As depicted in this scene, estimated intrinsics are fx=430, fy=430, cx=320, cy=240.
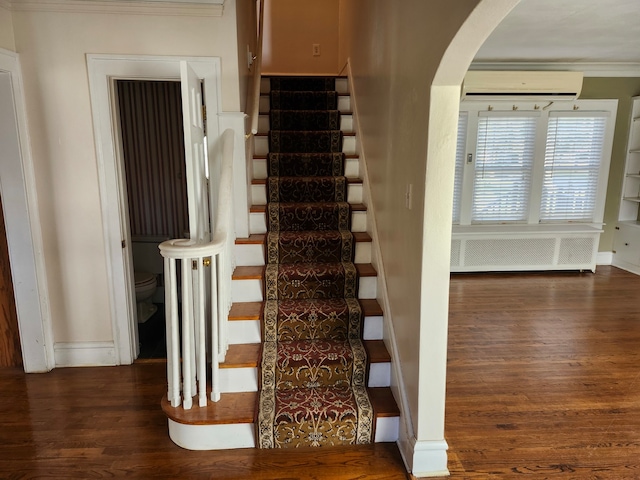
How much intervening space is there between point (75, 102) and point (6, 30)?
1.62 feet

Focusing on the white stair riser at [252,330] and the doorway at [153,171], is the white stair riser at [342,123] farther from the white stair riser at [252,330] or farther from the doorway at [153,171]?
the white stair riser at [252,330]

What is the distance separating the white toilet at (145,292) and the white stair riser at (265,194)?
1.28 metres

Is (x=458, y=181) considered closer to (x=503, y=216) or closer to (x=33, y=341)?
(x=503, y=216)

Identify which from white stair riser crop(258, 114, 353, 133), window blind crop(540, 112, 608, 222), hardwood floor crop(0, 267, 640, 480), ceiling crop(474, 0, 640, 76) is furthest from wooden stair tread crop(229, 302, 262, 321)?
window blind crop(540, 112, 608, 222)

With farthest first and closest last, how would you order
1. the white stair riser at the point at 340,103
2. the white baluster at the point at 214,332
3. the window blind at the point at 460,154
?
the window blind at the point at 460,154
the white stair riser at the point at 340,103
the white baluster at the point at 214,332

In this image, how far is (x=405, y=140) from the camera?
79.7 inches

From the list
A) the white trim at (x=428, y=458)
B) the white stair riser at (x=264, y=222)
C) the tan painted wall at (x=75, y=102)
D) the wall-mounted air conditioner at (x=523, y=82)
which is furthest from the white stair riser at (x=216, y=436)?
the wall-mounted air conditioner at (x=523, y=82)

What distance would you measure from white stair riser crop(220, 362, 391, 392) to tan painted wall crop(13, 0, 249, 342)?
1187 millimetres

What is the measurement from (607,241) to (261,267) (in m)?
4.80

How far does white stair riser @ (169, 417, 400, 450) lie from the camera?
6.81 feet

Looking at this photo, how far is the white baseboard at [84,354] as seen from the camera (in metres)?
2.91

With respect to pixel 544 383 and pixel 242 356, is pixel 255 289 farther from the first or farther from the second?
pixel 544 383

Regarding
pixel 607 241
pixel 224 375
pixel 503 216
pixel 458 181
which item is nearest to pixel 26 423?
pixel 224 375

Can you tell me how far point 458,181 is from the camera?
5012 millimetres
